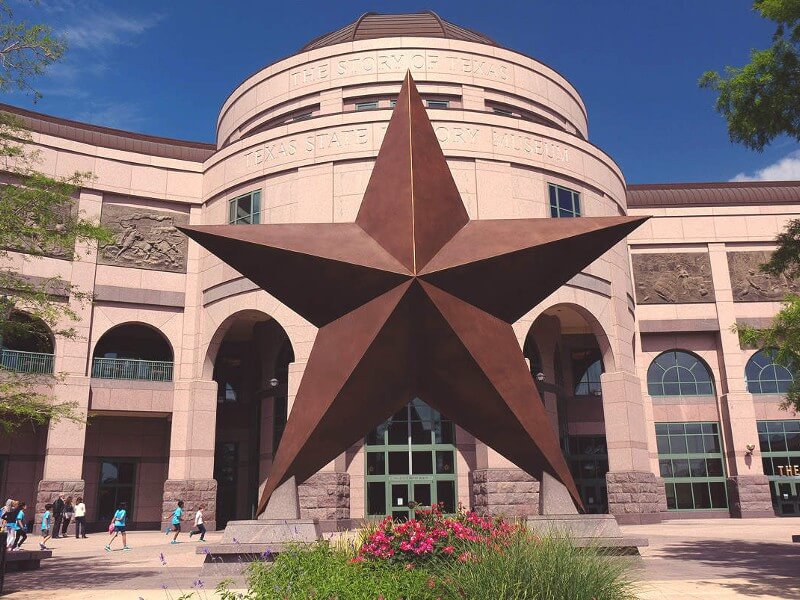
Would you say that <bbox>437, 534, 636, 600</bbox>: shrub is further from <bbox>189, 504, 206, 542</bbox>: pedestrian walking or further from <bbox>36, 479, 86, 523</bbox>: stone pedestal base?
<bbox>36, 479, 86, 523</bbox>: stone pedestal base

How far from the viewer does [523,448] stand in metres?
12.7

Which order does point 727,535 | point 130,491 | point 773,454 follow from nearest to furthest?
point 727,535 → point 130,491 → point 773,454

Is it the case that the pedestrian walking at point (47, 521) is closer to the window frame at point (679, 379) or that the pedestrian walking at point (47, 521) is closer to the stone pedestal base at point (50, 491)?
the stone pedestal base at point (50, 491)

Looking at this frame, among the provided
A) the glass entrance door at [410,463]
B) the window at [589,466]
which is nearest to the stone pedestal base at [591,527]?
the glass entrance door at [410,463]

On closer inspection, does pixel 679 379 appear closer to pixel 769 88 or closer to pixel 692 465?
pixel 692 465

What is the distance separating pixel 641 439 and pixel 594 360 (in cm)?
816

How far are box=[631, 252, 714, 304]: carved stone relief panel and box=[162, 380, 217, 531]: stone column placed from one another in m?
21.7

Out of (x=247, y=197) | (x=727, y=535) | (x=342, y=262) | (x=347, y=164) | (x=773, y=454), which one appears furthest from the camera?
(x=773, y=454)

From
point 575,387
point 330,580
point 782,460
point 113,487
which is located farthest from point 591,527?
point 782,460

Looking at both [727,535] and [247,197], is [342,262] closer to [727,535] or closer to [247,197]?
[727,535]

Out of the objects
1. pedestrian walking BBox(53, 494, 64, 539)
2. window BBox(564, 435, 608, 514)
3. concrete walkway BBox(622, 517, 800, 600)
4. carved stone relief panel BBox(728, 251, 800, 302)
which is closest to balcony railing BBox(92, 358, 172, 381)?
pedestrian walking BBox(53, 494, 64, 539)

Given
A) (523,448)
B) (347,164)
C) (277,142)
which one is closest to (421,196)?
(523,448)

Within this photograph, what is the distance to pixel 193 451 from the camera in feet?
90.0

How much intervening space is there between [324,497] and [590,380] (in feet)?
57.2
